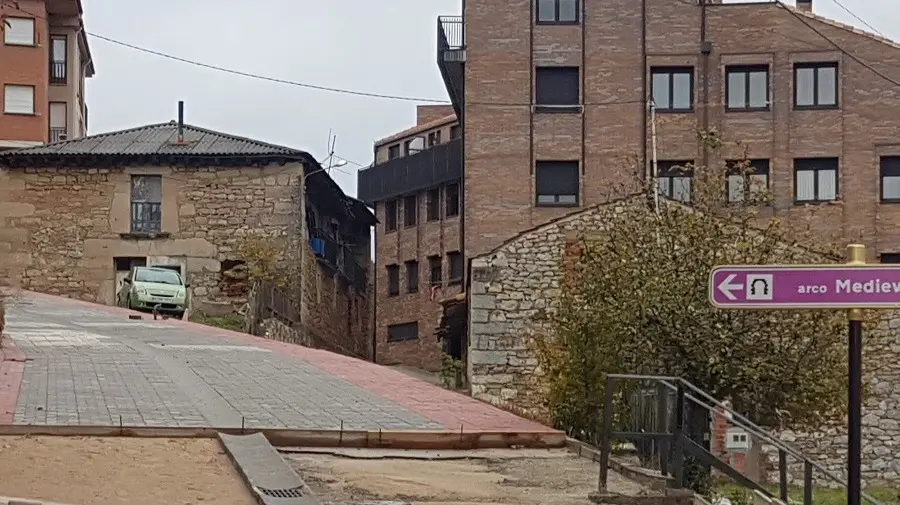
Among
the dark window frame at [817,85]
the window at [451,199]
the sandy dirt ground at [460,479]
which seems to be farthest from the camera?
the window at [451,199]

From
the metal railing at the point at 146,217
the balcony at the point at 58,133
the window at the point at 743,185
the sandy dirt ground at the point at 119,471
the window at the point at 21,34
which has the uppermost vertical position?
the window at the point at 21,34

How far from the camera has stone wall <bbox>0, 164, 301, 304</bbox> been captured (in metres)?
39.7

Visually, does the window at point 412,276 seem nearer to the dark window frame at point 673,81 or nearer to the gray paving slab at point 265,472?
the dark window frame at point 673,81

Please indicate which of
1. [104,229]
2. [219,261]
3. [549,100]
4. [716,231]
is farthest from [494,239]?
[716,231]

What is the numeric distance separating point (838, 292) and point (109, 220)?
3373 centimetres

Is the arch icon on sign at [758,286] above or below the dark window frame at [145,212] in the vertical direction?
below

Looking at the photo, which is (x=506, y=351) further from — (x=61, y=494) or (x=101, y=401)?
(x=61, y=494)

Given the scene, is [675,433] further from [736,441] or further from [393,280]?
[393,280]

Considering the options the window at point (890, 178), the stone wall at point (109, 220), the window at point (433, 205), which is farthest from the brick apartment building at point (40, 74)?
the window at point (890, 178)

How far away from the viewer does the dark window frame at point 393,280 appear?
5178 cm

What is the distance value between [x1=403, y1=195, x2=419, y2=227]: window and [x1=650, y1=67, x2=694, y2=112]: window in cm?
1309

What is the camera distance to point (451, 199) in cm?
4838

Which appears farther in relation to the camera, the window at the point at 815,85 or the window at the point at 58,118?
the window at the point at 58,118

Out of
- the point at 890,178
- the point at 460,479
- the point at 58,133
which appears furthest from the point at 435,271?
the point at 460,479
